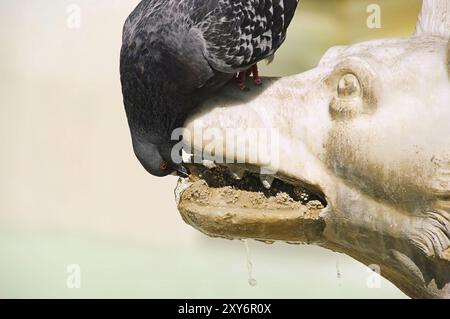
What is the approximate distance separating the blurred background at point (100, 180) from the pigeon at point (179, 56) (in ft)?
10.3

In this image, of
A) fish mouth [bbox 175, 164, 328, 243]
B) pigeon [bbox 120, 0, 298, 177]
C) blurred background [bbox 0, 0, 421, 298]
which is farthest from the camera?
blurred background [bbox 0, 0, 421, 298]

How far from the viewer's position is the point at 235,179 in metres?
1.88

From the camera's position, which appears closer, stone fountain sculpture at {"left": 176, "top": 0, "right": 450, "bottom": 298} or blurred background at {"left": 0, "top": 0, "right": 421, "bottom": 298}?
stone fountain sculpture at {"left": 176, "top": 0, "right": 450, "bottom": 298}

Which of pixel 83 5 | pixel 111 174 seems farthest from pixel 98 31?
pixel 111 174

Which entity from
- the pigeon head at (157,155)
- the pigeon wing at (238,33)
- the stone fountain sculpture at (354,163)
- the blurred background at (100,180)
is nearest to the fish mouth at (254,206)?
the stone fountain sculpture at (354,163)

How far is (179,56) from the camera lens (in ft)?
6.33

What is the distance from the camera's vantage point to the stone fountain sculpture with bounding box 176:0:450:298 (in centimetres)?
163

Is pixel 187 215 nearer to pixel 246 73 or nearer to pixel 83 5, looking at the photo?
pixel 246 73

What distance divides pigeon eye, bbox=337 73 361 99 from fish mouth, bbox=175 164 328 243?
0.71 ft

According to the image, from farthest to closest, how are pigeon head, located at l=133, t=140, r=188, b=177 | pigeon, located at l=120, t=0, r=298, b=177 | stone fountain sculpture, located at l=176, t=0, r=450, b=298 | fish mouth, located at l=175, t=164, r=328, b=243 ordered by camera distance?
pigeon head, located at l=133, t=140, r=188, b=177
pigeon, located at l=120, t=0, r=298, b=177
fish mouth, located at l=175, t=164, r=328, b=243
stone fountain sculpture, located at l=176, t=0, r=450, b=298

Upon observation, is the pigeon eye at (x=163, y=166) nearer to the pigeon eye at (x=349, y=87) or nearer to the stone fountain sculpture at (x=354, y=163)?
the stone fountain sculpture at (x=354, y=163)

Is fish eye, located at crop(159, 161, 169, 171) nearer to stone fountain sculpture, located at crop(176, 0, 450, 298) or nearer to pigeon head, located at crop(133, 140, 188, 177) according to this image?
pigeon head, located at crop(133, 140, 188, 177)

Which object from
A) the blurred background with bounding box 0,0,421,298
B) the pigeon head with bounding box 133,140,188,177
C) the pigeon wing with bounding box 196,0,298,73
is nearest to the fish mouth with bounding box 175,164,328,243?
the pigeon head with bounding box 133,140,188,177

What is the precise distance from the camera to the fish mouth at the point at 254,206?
5.94 feet
